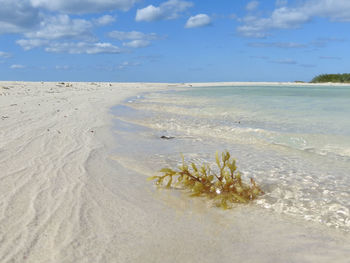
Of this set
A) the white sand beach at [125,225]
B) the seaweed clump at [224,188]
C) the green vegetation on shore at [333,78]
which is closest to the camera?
the white sand beach at [125,225]

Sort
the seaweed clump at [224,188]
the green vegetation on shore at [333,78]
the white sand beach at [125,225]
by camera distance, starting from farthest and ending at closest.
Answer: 1. the green vegetation on shore at [333,78]
2. the seaweed clump at [224,188]
3. the white sand beach at [125,225]

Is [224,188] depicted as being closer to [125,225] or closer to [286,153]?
[125,225]

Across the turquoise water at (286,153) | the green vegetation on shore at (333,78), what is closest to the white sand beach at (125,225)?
the turquoise water at (286,153)

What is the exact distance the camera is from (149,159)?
3.78 meters

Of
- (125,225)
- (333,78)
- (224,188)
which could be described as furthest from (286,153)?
(333,78)

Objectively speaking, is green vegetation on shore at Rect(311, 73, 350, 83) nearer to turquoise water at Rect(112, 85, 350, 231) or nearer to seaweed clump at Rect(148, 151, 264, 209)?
turquoise water at Rect(112, 85, 350, 231)

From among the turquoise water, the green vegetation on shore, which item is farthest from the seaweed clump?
the green vegetation on shore

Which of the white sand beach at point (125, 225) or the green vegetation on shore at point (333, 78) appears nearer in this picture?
the white sand beach at point (125, 225)

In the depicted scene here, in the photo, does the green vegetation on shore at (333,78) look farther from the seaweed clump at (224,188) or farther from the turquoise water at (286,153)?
the seaweed clump at (224,188)

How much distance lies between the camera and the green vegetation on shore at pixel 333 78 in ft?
143

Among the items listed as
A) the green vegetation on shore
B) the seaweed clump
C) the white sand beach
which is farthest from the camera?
the green vegetation on shore

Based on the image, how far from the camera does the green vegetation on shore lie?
143ft

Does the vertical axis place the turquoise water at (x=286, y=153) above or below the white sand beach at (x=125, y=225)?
below

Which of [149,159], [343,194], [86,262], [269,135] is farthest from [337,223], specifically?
[269,135]
